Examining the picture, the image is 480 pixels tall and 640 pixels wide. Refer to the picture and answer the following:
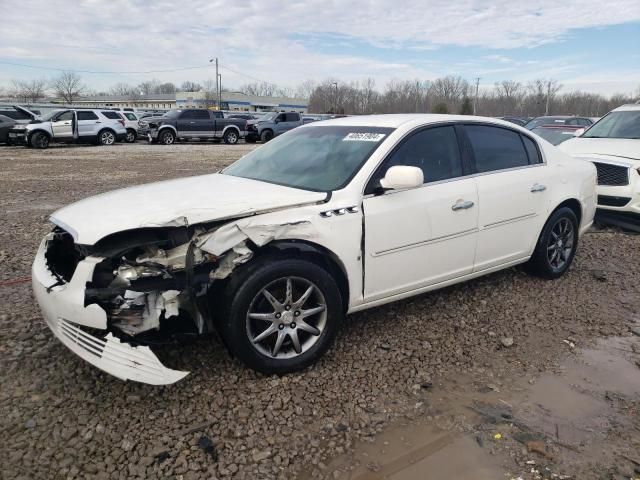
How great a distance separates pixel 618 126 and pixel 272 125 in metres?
20.6

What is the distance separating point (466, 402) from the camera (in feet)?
9.78

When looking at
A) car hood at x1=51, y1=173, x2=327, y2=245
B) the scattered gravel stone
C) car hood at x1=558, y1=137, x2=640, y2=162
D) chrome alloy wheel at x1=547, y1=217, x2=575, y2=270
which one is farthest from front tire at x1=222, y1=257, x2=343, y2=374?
car hood at x1=558, y1=137, x2=640, y2=162

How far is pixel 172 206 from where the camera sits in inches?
123

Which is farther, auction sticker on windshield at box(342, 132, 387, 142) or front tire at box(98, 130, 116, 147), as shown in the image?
front tire at box(98, 130, 116, 147)

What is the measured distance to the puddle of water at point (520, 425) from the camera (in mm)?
2451

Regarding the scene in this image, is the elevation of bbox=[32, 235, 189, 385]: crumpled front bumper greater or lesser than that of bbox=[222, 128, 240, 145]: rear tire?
lesser

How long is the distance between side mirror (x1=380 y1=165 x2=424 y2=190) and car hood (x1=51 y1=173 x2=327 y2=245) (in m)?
0.45

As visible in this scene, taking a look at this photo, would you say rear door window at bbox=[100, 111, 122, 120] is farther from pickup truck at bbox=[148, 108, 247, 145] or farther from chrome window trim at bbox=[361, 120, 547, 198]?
chrome window trim at bbox=[361, 120, 547, 198]

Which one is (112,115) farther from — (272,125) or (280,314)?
(280,314)

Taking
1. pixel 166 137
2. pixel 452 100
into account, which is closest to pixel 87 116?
→ pixel 166 137

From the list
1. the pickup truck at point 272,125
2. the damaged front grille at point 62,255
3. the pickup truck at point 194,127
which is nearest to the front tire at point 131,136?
the pickup truck at point 194,127

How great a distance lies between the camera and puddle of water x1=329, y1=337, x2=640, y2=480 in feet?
8.04

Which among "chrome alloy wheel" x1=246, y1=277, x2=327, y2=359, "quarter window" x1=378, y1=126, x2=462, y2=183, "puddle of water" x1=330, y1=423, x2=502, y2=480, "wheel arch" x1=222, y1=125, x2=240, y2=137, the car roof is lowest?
"puddle of water" x1=330, y1=423, x2=502, y2=480

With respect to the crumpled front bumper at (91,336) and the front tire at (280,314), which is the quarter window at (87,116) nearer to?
the crumpled front bumper at (91,336)
